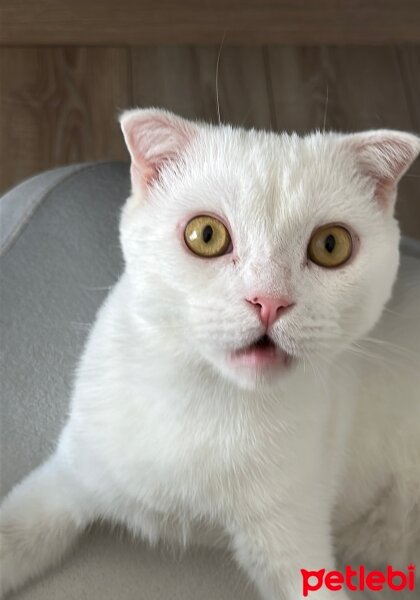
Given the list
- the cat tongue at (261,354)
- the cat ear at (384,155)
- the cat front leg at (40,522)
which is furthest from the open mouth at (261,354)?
the cat front leg at (40,522)

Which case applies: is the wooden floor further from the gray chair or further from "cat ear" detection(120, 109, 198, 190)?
"cat ear" detection(120, 109, 198, 190)

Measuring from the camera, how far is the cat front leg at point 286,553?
2.48 ft

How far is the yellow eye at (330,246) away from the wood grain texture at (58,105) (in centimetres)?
107

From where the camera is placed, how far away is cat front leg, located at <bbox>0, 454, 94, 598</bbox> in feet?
2.68

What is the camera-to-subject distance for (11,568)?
81 cm

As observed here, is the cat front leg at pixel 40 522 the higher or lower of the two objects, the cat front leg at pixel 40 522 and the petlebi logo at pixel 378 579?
the higher

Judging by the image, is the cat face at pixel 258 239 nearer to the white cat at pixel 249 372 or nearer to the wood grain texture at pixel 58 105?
the white cat at pixel 249 372

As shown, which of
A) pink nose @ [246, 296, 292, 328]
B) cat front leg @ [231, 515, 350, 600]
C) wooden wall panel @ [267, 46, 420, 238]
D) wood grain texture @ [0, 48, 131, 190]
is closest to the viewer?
pink nose @ [246, 296, 292, 328]

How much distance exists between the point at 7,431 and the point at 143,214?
1.29 feet

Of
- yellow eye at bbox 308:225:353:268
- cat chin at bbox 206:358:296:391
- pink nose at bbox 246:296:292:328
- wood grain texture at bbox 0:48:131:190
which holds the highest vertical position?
wood grain texture at bbox 0:48:131:190

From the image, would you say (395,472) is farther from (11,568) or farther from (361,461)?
(11,568)

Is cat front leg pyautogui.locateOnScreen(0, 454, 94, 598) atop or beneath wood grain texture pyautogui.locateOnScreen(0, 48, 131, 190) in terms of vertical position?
beneath

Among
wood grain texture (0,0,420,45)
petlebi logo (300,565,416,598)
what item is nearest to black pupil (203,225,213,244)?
petlebi logo (300,565,416,598)

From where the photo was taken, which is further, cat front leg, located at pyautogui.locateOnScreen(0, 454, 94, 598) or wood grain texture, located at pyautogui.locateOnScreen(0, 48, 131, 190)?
wood grain texture, located at pyautogui.locateOnScreen(0, 48, 131, 190)
